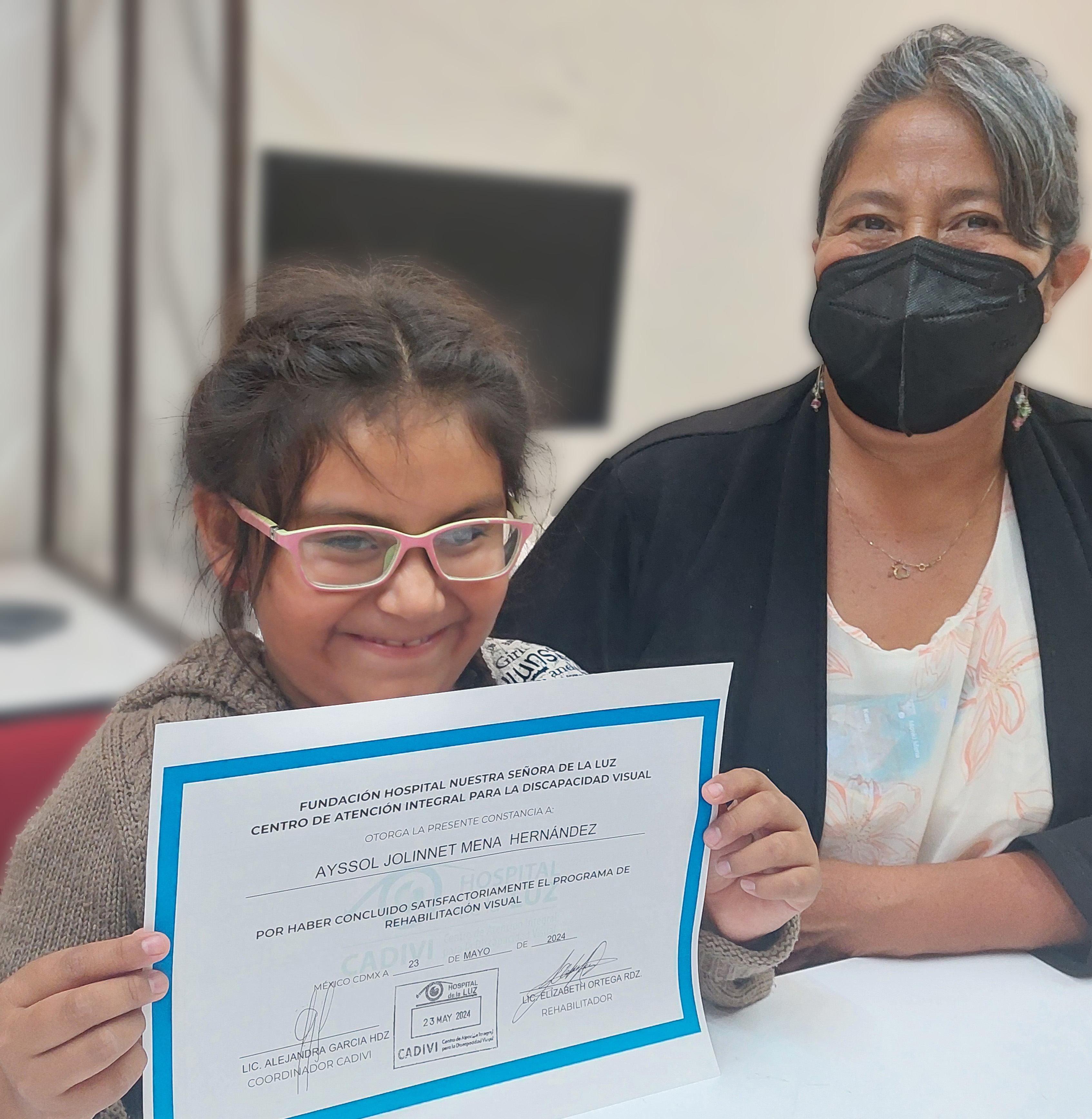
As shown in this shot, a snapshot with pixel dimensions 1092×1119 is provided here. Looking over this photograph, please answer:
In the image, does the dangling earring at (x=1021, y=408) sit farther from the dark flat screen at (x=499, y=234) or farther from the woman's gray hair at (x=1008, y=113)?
the dark flat screen at (x=499, y=234)

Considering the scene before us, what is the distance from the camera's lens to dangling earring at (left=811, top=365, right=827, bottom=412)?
0.99 m

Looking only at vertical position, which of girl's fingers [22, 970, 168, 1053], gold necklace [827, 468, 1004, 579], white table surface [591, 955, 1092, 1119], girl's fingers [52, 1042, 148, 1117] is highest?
gold necklace [827, 468, 1004, 579]

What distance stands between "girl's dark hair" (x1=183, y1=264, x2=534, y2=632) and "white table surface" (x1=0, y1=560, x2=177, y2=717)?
3.70ft

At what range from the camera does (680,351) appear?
2525mm

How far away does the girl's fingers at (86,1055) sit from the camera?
22.5 inches

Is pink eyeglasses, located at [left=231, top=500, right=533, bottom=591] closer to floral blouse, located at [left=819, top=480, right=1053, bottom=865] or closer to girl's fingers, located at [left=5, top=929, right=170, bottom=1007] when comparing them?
girl's fingers, located at [left=5, top=929, right=170, bottom=1007]

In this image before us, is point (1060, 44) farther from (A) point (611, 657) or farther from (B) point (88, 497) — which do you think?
(B) point (88, 497)

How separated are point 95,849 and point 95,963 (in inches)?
4.3

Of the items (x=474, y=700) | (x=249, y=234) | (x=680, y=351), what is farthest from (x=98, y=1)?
(x=474, y=700)

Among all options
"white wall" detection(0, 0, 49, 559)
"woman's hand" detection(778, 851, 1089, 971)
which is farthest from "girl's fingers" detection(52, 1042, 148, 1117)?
"white wall" detection(0, 0, 49, 559)

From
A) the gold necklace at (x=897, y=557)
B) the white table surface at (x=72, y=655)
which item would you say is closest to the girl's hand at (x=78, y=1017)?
the gold necklace at (x=897, y=557)

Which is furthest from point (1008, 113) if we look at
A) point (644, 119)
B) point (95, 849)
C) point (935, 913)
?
point (644, 119)

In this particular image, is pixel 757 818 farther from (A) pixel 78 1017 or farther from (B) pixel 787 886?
(A) pixel 78 1017

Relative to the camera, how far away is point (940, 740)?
37.5 inches
